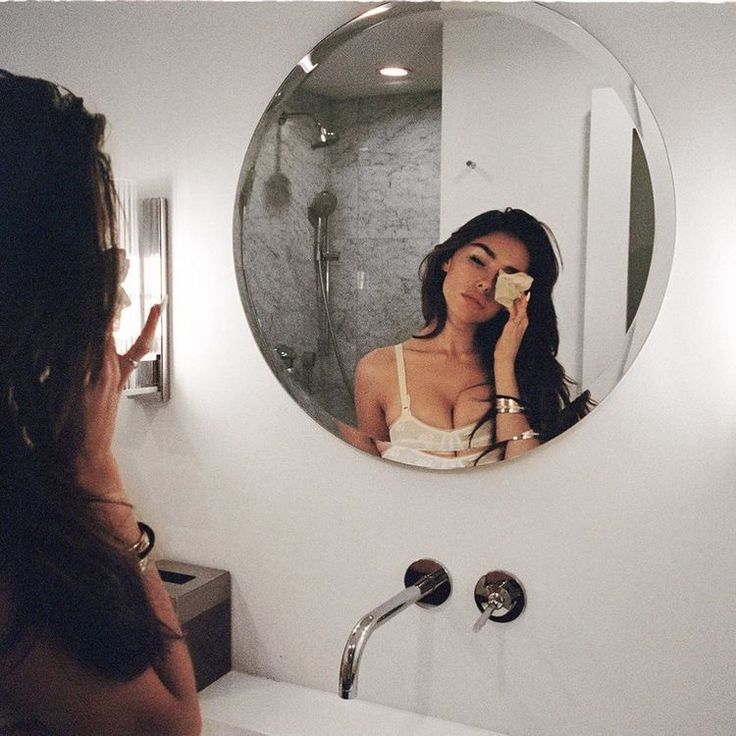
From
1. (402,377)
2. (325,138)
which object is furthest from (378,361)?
(325,138)

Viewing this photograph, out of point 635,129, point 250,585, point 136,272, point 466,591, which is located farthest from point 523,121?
point 250,585

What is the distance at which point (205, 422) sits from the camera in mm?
1346

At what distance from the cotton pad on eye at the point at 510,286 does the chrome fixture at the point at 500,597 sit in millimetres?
412

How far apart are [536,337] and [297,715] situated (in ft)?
2.35

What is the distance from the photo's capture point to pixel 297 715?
4.34 ft

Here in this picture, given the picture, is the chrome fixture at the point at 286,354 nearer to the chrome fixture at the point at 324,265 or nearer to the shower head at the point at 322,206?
the chrome fixture at the point at 324,265

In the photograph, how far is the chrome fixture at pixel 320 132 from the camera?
128 cm

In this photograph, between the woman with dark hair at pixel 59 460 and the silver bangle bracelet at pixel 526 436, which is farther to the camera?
the silver bangle bracelet at pixel 526 436

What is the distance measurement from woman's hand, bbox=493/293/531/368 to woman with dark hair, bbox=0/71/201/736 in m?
0.55

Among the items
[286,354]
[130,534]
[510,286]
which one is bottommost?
[130,534]

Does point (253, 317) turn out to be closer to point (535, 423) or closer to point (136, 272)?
point (136, 272)

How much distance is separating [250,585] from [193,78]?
0.83 meters

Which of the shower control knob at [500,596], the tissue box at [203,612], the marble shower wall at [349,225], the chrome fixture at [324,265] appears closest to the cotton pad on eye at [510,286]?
the marble shower wall at [349,225]

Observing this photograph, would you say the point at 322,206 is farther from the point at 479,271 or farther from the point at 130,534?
the point at 130,534
